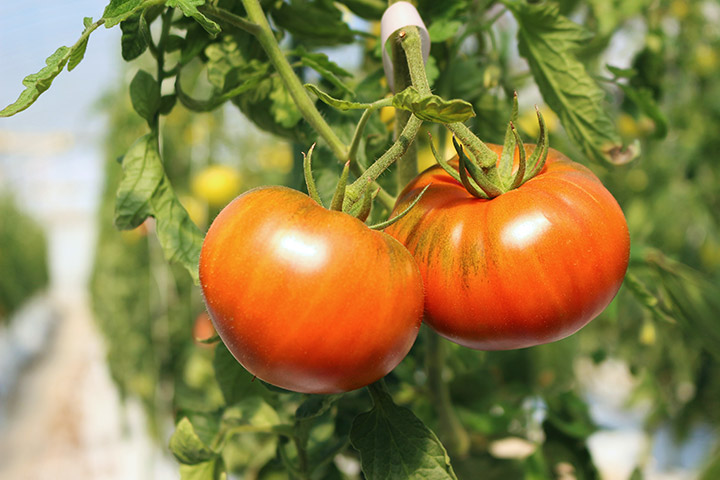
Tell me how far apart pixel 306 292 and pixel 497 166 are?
139 mm

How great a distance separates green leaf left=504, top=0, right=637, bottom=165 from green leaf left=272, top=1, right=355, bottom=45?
0.13 metres

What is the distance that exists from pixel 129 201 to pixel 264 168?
151 cm

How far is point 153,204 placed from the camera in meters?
0.37

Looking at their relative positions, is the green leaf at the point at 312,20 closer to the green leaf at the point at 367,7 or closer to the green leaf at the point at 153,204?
the green leaf at the point at 367,7

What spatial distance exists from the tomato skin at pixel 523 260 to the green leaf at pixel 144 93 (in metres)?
0.20

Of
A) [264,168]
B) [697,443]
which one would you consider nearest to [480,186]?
[264,168]

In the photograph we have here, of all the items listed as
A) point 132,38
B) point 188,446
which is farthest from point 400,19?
point 188,446

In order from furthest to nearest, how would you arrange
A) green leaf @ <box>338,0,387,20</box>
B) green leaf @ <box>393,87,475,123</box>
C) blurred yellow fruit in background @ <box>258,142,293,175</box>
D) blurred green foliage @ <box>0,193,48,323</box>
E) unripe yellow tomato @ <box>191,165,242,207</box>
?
blurred green foliage @ <box>0,193,48,323</box> → blurred yellow fruit in background @ <box>258,142,293,175</box> → unripe yellow tomato @ <box>191,165,242,207</box> → green leaf @ <box>338,0,387,20</box> → green leaf @ <box>393,87,475,123</box>

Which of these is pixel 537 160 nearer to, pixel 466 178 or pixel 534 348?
pixel 466 178

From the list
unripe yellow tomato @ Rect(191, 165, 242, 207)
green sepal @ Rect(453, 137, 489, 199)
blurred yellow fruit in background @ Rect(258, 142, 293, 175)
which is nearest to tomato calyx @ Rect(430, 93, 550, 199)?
green sepal @ Rect(453, 137, 489, 199)

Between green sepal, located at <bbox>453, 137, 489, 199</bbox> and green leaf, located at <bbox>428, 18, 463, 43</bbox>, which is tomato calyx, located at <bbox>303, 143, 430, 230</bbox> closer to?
green sepal, located at <bbox>453, 137, 489, 199</bbox>

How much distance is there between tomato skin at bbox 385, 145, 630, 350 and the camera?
11.3 inches

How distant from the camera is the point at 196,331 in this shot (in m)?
1.62

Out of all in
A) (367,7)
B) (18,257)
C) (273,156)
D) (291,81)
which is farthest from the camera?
(18,257)
